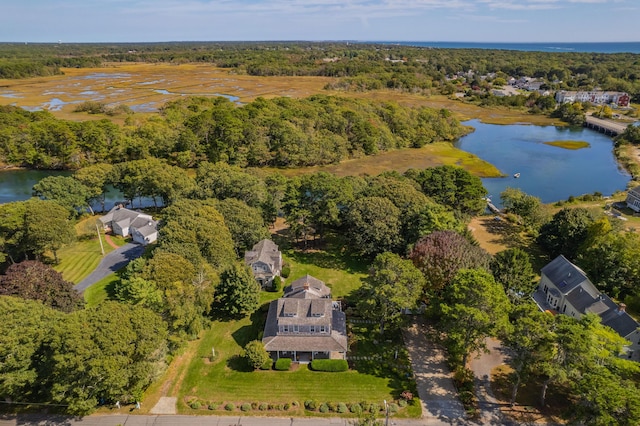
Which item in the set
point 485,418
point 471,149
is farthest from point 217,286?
point 471,149

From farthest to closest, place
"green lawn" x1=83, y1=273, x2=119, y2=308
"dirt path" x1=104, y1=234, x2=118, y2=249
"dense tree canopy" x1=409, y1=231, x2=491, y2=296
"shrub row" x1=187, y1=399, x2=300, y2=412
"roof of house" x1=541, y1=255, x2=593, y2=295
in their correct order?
"dirt path" x1=104, y1=234, x2=118, y2=249
"green lawn" x1=83, y1=273, x2=119, y2=308
"roof of house" x1=541, y1=255, x2=593, y2=295
"dense tree canopy" x1=409, y1=231, x2=491, y2=296
"shrub row" x1=187, y1=399, x2=300, y2=412

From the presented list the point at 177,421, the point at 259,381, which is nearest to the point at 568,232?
the point at 259,381

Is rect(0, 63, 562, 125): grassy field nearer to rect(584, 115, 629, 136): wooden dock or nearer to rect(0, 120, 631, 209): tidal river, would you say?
rect(584, 115, 629, 136): wooden dock

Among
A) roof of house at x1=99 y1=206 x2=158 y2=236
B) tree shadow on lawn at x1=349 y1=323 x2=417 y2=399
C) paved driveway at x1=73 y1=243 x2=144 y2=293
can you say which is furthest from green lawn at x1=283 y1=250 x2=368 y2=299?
paved driveway at x1=73 y1=243 x2=144 y2=293

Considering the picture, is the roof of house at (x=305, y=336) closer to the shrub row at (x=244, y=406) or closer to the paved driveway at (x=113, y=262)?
the shrub row at (x=244, y=406)

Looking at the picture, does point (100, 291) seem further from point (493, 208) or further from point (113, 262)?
point (493, 208)

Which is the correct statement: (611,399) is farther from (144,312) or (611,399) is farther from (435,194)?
(435,194)
